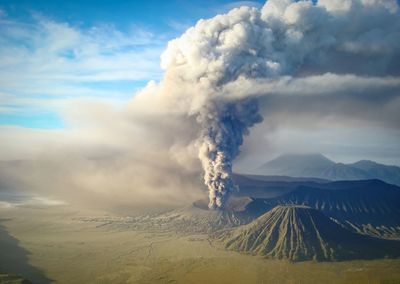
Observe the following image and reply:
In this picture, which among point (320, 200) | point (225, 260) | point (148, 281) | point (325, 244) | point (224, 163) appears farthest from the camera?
point (320, 200)

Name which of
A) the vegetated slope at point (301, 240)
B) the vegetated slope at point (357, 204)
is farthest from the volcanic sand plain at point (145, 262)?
the vegetated slope at point (357, 204)

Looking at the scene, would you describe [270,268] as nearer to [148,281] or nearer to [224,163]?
[148,281]

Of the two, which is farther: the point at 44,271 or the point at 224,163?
the point at 224,163

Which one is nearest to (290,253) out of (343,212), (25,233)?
(343,212)

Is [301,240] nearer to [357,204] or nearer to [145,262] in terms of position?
[145,262]

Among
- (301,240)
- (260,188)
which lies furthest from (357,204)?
(301,240)

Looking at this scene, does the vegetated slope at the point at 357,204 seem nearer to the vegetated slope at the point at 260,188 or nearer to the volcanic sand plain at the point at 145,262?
the vegetated slope at the point at 260,188

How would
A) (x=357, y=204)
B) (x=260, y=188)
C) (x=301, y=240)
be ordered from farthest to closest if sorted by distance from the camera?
(x=260, y=188) < (x=357, y=204) < (x=301, y=240)
